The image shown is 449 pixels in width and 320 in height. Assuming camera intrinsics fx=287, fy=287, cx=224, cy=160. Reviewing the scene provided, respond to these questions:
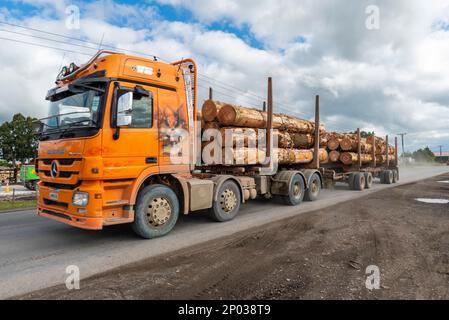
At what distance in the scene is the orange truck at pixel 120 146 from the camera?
191 inches

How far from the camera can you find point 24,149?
120 ft

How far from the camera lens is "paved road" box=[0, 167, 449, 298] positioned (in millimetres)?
3928

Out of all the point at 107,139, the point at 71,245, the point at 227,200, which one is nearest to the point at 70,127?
the point at 107,139

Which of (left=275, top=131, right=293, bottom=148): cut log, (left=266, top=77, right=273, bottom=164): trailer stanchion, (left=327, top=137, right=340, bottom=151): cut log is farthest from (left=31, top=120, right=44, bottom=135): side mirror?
(left=327, top=137, right=340, bottom=151): cut log

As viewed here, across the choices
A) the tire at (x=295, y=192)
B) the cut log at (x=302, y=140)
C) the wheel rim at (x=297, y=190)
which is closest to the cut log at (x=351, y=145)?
the cut log at (x=302, y=140)

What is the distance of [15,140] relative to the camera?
120 ft

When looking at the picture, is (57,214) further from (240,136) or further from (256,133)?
(256,133)

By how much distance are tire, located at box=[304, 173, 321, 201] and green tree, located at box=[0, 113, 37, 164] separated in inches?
1467

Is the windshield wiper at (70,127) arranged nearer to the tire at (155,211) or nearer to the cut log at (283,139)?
the tire at (155,211)

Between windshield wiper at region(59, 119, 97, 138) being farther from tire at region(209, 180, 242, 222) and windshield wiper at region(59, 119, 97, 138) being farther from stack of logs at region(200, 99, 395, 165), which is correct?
stack of logs at region(200, 99, 395, 165)

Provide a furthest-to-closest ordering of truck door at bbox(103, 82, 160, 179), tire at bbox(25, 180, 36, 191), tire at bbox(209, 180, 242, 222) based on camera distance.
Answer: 1. tire at bbox(25, 180, 36, 191)
2. tire at bbox(209, 180, 242, 222)
3. truck door at bbox(103, 82, 160, 179)

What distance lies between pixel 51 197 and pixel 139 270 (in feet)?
8.60

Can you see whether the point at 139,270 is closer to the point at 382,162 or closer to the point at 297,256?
the point at 297,256

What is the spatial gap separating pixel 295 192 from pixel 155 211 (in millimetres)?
5627
